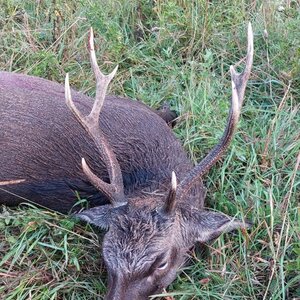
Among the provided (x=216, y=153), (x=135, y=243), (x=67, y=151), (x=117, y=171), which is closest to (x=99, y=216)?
(x=117, y=171)

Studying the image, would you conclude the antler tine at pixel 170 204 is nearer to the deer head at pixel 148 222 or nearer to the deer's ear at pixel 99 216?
the deer head at pixel 148 222

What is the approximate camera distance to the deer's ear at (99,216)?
4.20m

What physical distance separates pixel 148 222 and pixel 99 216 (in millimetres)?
368

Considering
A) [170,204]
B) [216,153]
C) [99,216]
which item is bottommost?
[99,216]

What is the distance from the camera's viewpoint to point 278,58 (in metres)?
5.59

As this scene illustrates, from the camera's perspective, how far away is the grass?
4133 mm

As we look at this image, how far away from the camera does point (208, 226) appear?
418 cm

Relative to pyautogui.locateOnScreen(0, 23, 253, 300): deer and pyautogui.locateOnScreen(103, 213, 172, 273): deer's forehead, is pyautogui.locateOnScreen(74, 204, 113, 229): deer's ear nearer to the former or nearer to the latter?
pyautogui.locateOnScreen(0, 23, 253, 300): deer

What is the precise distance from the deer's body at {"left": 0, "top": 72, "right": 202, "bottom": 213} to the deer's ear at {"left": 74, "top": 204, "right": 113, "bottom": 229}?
0.23m

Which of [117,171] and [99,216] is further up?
[117,171]

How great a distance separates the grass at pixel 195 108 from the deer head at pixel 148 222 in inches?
5.6

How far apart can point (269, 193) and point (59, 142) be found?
1.31 metres

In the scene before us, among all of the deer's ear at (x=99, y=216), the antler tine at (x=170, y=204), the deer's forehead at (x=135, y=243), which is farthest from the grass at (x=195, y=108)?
the antler tine at (x=170, y=204)

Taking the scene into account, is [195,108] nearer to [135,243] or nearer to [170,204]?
[170,204]
